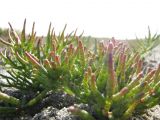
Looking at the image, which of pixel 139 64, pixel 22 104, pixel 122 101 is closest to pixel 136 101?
pixel 122 101

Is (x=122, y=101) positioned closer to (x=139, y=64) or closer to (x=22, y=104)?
(x=139, y=64)

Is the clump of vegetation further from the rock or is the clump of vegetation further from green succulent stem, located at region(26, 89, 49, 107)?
the rock

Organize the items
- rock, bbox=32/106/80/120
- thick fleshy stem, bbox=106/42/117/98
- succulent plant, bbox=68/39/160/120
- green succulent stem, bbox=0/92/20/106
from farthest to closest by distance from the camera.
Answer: green succulent stem, bbox=0/92/20/106
rock, bbox=32/106/80/120
succulent plant, bbox=68/39/160/120
thick fleshy stem, bbox=106/42/117/98

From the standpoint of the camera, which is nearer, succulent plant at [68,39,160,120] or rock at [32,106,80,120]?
succulent plant at [68,39,160,120]

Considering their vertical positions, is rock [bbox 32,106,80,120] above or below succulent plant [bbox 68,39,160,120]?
below

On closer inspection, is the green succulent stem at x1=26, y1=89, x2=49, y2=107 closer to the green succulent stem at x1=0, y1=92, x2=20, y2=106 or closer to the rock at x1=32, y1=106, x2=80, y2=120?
the green succulent stem at x1=0, y1=92, x2=20, y2=106

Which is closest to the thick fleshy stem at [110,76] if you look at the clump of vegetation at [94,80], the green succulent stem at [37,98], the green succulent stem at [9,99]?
the clump of vegetation at [94,80]

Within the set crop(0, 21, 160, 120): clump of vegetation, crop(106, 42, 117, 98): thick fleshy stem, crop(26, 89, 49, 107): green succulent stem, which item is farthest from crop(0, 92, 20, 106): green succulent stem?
crop(106, 42, 117, 98): thick fleshy stem

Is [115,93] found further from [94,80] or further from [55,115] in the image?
[55,115]

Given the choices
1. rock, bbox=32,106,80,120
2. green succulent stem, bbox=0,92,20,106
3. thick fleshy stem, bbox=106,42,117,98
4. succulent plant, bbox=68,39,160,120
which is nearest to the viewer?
thick fleshy stem, bbox=106,42,117,98
